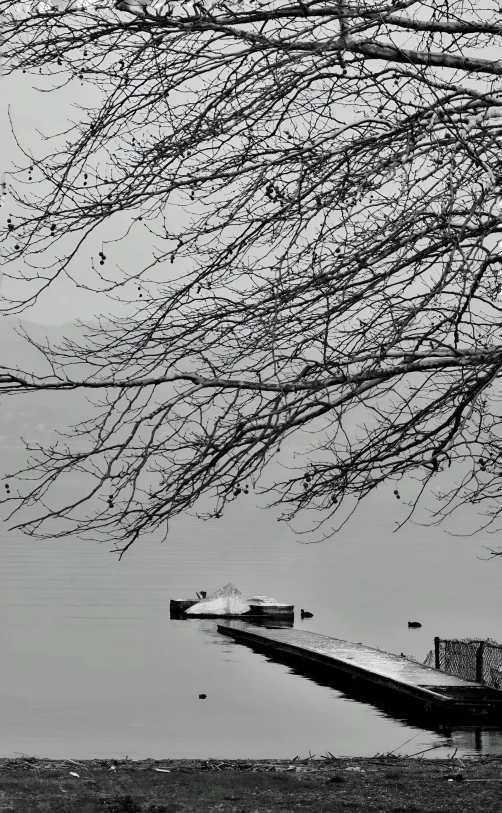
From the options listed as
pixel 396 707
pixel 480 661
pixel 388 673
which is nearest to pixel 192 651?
pixel 388 673

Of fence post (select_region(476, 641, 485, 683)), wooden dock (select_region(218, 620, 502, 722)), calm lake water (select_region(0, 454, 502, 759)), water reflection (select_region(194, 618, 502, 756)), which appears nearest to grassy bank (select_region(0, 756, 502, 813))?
water reflection (select_region(194, 618, 502, 756))

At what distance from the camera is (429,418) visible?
10969mm

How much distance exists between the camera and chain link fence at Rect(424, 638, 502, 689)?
66.4 ft

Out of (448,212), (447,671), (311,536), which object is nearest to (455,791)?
(448,212)

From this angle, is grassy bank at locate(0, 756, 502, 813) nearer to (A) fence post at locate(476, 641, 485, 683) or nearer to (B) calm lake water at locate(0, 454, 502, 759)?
(B) calm lake water at locate(0, 454, 502, 759)

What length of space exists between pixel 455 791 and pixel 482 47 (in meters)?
7.46

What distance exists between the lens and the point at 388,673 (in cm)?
2164

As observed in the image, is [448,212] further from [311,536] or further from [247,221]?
[311,536]

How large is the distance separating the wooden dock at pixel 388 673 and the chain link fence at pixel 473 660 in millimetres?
356

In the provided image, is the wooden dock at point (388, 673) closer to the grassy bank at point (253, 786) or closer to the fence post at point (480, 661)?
the fence post at point (480, 661)

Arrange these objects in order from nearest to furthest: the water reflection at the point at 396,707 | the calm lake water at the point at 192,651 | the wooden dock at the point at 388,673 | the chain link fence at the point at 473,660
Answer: the water reflection at the point at 396,707 → the wooden dock at the point at 388,673 → the chain link fence at the point at 473,660 → the calm lake water at the point at 192,651

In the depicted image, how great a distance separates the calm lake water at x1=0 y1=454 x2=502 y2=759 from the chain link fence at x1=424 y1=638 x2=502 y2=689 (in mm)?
1575

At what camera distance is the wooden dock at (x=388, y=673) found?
18734mm

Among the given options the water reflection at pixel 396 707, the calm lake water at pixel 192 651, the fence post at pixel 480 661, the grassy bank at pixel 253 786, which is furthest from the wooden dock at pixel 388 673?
the grassy bank at pixel 253 786
